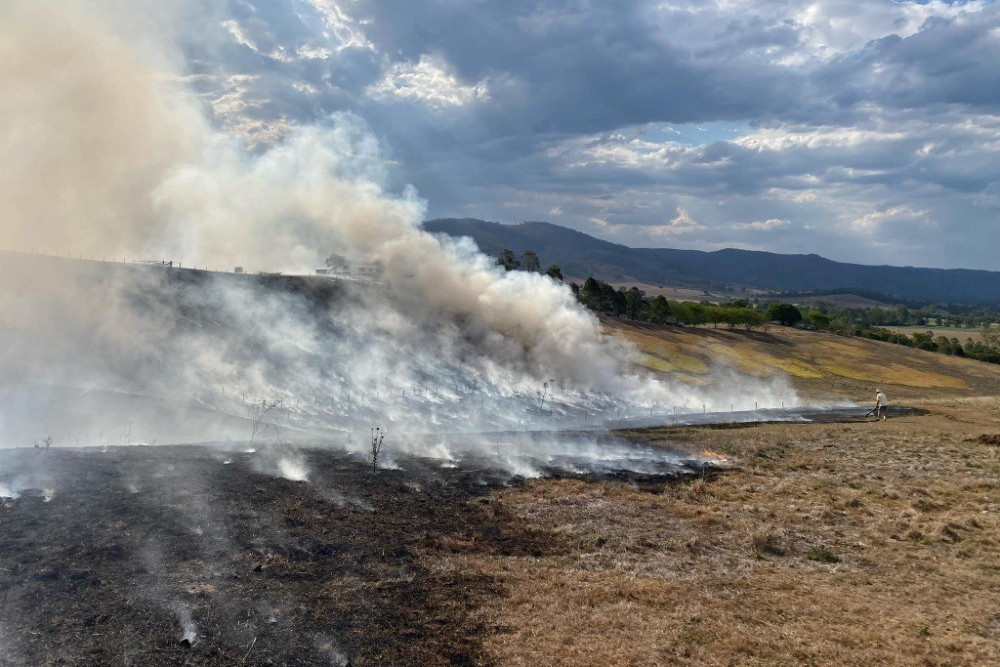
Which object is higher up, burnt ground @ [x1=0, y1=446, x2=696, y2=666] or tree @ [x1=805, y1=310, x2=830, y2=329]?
tree @ [x1=805, y1=310, x2=830, y2=329]

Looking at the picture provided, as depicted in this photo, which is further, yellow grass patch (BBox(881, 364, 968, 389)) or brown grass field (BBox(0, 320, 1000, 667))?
yellow grass patch (BBox(881, 364, 968, 389))

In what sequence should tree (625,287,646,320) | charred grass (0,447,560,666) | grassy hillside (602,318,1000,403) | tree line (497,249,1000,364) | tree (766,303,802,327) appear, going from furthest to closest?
tree (766,303,802,327), tree (625,287,646,320), tree line (497,249,1000,364), grassy hillside (602,318,1000,403), charred grass (0,447,560,666)

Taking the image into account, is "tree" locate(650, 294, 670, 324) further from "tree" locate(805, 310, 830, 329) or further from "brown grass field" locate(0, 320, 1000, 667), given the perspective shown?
"brown grass field" locate(0, 320, 1000, 667)

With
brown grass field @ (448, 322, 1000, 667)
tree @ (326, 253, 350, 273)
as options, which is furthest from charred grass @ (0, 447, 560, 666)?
tree @ (326, 253, 350, 273)

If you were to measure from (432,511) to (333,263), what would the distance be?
202 feet

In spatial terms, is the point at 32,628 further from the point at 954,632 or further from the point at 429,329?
the point at 429,329

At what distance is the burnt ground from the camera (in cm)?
1393

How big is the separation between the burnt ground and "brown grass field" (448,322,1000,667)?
4.52 ft

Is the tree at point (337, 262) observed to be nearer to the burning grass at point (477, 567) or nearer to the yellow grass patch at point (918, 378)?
the burning grass at point (477, 567)

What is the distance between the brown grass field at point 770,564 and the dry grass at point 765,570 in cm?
6

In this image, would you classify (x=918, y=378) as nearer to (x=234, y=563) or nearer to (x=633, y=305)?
(x=633, y=305)

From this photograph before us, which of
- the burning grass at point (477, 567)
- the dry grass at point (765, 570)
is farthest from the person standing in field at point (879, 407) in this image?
the burning grass at point (477, 567)

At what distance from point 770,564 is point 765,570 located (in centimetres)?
74

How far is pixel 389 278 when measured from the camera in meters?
71.2
